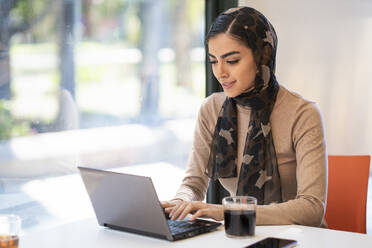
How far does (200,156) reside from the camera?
101 inches

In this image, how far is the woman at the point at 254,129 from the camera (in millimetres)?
2354

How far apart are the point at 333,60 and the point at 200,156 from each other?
5.72 feet

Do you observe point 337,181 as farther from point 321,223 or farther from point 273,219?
point 273,219

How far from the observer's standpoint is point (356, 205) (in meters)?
2.59

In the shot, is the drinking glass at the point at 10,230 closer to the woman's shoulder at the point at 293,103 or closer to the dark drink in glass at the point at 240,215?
the dark drink in glass at the point at 240,215

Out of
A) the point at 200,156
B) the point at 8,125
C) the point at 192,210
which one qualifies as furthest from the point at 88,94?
the point at 192,210

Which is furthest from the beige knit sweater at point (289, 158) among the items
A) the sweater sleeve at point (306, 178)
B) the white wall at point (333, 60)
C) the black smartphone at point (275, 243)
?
the white wall at point (333, 60)

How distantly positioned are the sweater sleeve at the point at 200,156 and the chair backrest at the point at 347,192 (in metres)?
0.54

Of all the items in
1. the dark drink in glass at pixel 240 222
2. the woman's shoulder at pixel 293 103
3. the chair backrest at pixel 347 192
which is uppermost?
the woman's shoulder at pixel 293 103

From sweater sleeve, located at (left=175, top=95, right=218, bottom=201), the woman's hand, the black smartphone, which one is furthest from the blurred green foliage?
the black smartphone

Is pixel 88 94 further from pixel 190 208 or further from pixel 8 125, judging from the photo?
pixel 190 208

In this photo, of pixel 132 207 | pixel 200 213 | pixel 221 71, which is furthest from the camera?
pixel 221 71

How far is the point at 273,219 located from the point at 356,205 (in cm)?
71

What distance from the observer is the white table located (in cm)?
179
